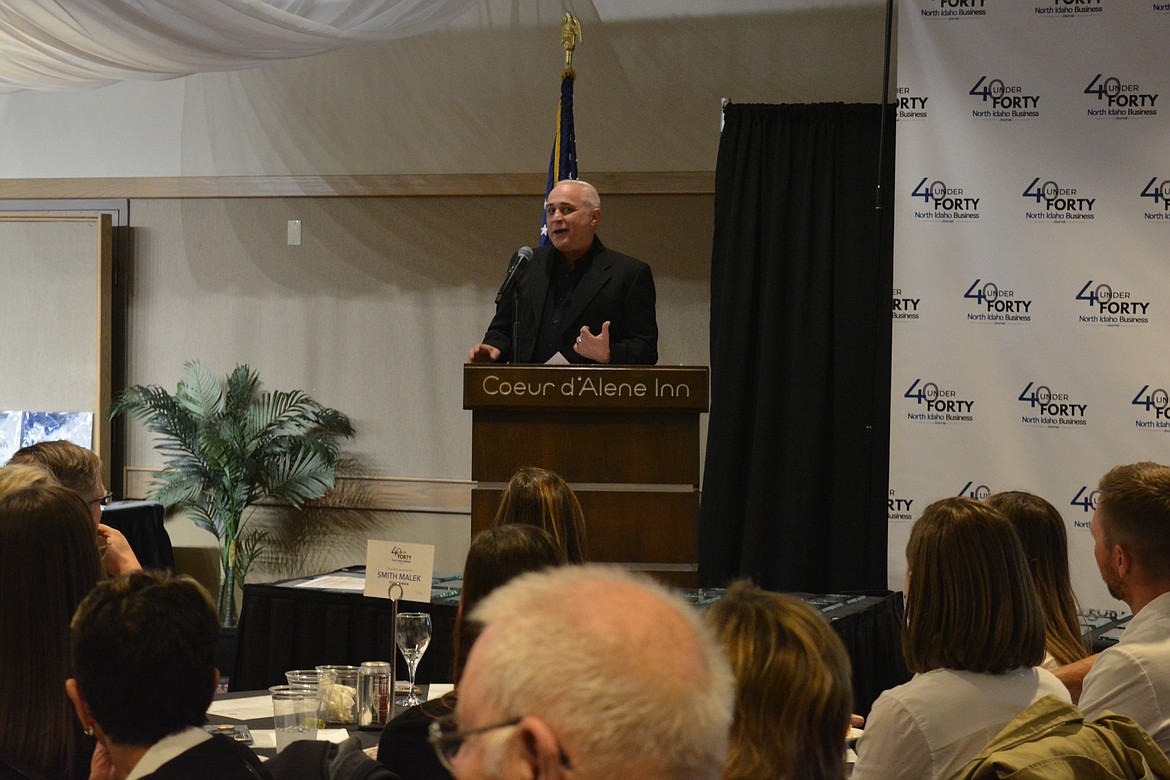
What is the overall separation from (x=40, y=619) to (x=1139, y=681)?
74.7 inches

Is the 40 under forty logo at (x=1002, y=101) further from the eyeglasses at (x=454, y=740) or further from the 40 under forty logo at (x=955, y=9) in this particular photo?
the eyeglasses at (x=454, y=740)

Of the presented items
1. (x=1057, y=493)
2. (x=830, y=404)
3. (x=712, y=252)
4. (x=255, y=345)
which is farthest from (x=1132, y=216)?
(x=255, y=345)

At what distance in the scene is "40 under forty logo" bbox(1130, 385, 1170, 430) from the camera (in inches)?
200

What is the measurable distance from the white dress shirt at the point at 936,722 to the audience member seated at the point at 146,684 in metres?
0.97

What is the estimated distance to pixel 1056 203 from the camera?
5207mm

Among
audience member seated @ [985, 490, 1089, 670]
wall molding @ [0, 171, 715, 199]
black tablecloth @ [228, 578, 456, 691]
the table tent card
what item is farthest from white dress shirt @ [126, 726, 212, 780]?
wall molding @ [0, 171, 715, 199]

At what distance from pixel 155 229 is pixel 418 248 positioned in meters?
1.64

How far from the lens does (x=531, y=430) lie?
3.85 meters

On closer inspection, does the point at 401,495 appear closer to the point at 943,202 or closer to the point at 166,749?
the point at 943,202

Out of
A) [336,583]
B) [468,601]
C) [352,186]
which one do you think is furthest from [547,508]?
[352,186]

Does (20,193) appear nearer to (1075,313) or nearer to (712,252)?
(712,252)

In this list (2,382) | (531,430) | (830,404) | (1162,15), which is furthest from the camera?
(2,382)

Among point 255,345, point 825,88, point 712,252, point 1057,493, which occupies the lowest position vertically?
point 1057,493

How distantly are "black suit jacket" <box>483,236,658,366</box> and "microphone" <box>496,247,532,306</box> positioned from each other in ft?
0.26
